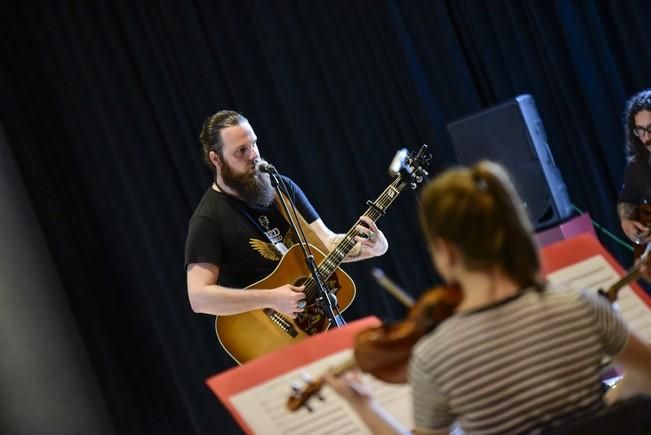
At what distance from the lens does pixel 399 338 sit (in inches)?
82.7

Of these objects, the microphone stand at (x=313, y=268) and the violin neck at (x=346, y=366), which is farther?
the microphone stand at (x=313, y=268)

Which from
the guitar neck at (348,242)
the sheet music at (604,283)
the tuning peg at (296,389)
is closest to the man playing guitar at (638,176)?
the guitar neck at (348,242)

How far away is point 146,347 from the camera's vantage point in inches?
228

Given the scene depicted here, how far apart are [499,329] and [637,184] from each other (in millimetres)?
2794

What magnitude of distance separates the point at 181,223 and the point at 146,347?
729mm

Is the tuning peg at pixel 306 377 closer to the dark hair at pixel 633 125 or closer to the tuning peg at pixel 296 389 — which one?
the tuning peg at pixel 296 389

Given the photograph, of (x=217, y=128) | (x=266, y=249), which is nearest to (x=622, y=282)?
(x=266, y=249)

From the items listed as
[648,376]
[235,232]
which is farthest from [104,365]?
[648,376]

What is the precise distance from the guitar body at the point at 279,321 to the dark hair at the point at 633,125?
1436 millimetres

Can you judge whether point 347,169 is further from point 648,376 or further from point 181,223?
point 648,376

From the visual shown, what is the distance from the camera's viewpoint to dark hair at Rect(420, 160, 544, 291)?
75.6 inches

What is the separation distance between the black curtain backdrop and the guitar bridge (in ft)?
5.59

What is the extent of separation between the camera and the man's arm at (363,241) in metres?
3.94

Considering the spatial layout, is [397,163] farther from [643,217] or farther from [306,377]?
[306,377]
